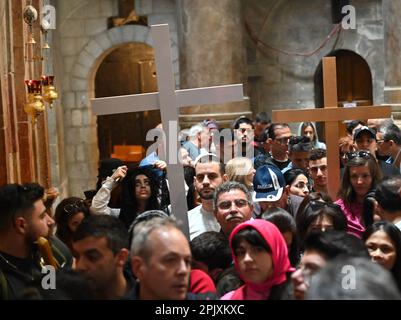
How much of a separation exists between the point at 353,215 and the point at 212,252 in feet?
5.25

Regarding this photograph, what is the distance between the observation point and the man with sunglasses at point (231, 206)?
5930 millimetres

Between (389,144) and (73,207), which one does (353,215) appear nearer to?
(73,207)

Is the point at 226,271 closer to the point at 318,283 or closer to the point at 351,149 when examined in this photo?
the point at 318,283

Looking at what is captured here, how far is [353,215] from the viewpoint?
6.66m

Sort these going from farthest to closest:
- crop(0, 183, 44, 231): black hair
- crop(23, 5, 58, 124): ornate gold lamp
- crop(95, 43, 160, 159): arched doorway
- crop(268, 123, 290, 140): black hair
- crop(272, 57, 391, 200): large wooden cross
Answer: crop(95, 43, 160, 159): arched doorway
crop(268, 123, 290, 140): black hair
crop(23, 5, 58, 124): ornate gold lamp
crop(272, 57, 391, 200): large wooden cross
crop(0, 183, 44, 231): black hair

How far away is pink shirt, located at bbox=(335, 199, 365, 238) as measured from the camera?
21.1 ft

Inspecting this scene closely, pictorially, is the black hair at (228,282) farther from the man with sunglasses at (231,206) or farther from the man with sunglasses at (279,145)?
the man with sunglasses at (279,145)

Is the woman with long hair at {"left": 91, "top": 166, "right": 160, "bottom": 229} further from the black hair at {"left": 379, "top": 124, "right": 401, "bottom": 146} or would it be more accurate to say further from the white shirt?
the black hair at {"left": 379, "top": 124, "right": 401, "bottom": 146}

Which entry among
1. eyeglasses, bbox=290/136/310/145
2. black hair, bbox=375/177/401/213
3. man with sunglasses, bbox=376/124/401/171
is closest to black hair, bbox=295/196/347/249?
black hair, bbox=375/177/401/213

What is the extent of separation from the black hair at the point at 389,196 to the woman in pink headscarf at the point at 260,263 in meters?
1.53

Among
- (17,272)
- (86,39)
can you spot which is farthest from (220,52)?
(17,272)

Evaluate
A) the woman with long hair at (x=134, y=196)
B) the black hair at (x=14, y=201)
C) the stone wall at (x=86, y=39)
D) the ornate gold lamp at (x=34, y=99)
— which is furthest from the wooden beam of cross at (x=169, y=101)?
the stone wall at (x=86, y=39)

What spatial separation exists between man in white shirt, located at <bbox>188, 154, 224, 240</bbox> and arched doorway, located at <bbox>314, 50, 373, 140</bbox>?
826 cm
